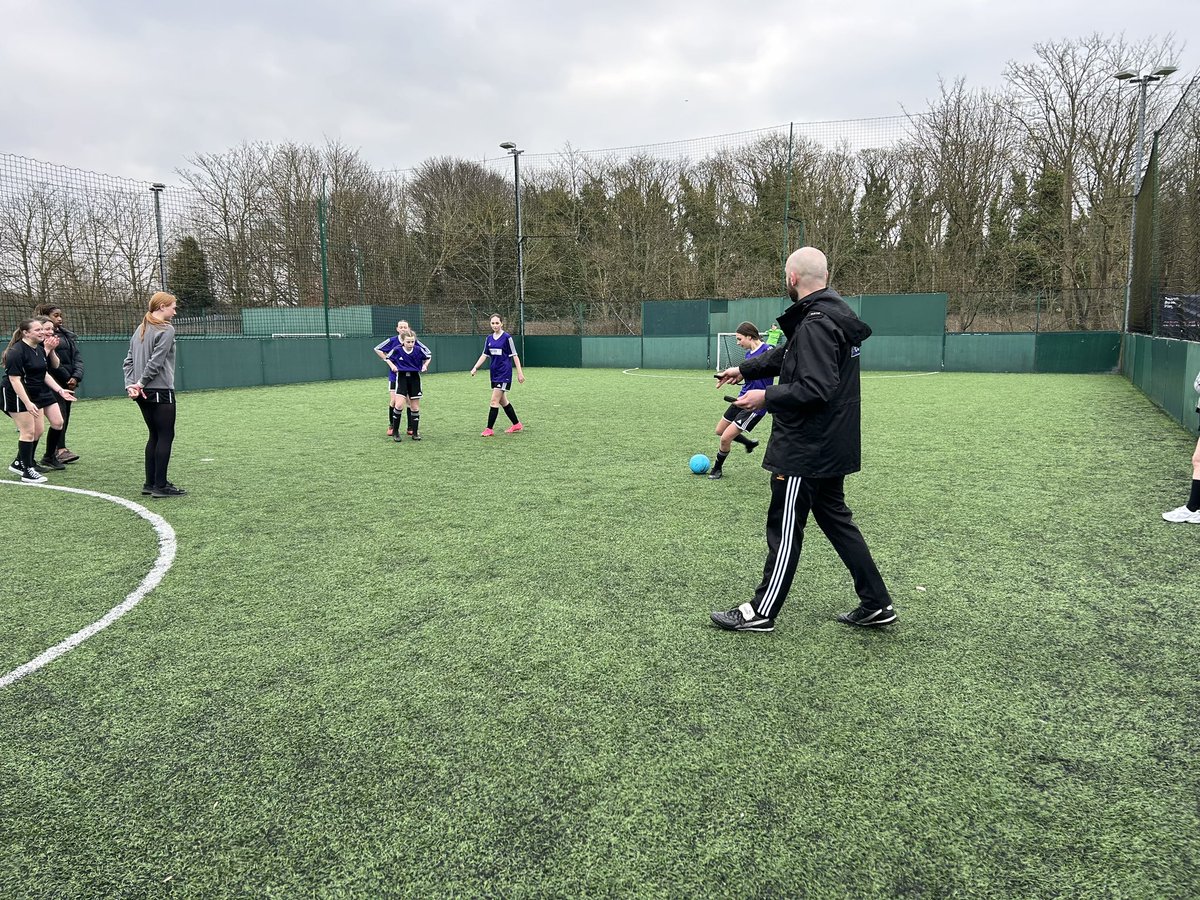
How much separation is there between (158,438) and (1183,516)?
28.6 feet

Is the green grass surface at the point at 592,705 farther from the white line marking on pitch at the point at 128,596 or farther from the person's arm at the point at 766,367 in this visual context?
the person's arm at the point at 766,367

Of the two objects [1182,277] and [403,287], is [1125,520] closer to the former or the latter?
[1182,277]

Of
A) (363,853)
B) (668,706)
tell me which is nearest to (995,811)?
(668,706)

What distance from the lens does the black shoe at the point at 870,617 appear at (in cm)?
374

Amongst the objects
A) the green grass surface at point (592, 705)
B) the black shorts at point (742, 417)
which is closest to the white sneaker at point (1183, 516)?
the green grass surface at point (592, 705)

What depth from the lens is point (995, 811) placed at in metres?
2.38

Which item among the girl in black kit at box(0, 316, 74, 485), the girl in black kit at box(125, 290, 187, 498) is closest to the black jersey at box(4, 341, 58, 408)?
the girl in black kit at box(0, 316, 74, 485)

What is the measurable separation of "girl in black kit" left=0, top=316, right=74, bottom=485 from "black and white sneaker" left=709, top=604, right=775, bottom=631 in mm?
7353

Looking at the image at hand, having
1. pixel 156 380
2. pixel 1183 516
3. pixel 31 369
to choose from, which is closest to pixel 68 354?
pixel 31 369

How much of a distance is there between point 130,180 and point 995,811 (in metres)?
21.3

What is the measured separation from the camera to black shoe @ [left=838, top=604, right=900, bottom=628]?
3.74 meters

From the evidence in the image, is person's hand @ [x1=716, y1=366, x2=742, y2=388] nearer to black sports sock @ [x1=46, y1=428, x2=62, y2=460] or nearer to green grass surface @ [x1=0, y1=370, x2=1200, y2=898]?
green grass surface @ [x1=0, y1=370, x2=1200, y2=898]

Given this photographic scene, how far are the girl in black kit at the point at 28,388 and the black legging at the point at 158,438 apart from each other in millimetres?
1587

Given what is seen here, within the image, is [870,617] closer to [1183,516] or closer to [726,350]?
[1183,516]
